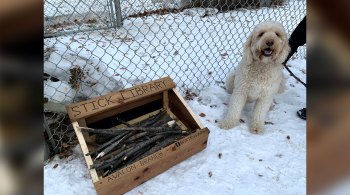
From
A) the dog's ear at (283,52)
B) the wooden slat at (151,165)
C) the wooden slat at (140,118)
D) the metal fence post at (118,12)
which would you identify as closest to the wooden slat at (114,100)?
the wooden slat at (140,118)

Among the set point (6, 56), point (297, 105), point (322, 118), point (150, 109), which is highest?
point (6, 56)

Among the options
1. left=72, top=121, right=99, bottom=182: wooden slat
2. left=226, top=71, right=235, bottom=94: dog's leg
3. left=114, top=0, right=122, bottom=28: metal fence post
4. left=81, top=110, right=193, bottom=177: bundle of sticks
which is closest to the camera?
left=72, top=121, right=99, bottom=182: wooden slat

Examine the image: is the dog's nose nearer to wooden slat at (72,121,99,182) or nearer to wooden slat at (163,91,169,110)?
wooden slat at (163,91,169,110)

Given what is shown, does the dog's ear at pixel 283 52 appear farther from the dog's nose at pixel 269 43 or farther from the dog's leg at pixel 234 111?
the dog's leg at pixel 234 111

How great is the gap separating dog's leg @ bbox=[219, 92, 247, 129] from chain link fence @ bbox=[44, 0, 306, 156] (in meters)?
0.68

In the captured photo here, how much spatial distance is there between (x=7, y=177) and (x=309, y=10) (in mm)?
541

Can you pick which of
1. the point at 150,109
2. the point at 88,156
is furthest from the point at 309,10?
the point at 150,109

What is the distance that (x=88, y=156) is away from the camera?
2.20 metres

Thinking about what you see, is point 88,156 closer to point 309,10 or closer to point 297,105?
point 309,10

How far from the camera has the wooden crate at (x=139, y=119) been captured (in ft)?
7.09

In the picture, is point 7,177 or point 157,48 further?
point 157,48

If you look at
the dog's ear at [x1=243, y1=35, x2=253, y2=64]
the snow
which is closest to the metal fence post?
the snow

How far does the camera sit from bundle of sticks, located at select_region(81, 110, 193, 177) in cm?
233

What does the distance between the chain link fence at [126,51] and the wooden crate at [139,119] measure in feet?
1.10
